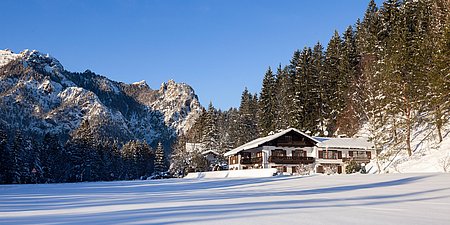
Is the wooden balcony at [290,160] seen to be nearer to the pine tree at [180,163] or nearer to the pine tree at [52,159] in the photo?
the pine tree at [180,163]

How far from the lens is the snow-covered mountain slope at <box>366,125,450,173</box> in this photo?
3155cm

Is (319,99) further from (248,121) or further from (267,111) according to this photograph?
(248,121)

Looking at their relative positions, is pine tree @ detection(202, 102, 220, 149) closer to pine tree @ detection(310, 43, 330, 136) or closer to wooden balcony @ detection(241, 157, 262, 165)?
wooden balcony @ detection(241, 157, 262, 165)

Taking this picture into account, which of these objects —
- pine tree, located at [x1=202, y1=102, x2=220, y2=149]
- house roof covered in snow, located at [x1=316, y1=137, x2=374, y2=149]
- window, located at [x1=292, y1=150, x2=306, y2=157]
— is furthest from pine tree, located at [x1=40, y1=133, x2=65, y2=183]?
house roof covered in snow, located at [x1=316, y1=137, x2=374, y2=149]

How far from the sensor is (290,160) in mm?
53188

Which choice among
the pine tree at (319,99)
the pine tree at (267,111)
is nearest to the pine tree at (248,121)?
the pine tree at (267,111)

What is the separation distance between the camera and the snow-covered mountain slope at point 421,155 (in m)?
31.5

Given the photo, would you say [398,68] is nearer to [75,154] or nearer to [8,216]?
[8,216]

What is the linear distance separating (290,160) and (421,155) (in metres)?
20.5

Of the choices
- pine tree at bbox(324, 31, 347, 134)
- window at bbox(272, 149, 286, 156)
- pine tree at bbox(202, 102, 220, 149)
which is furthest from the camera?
pine tree at bbox(202, 102, 220, 149)

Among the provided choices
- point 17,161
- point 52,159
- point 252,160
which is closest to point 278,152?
point 252,160

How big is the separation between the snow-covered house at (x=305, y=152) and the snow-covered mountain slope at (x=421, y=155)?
454 inches

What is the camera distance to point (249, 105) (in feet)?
260

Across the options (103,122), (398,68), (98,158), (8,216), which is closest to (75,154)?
(98,158)
